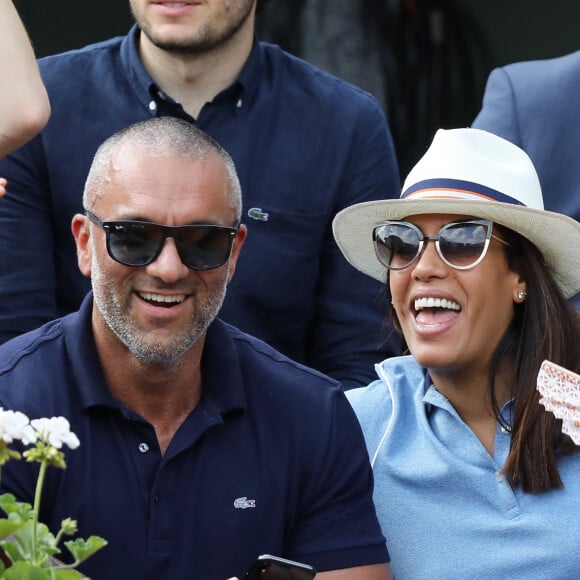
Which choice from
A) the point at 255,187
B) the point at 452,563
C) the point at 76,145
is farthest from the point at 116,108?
the point at 452,563

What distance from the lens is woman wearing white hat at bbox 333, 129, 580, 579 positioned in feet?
9.81

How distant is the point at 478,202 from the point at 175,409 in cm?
78

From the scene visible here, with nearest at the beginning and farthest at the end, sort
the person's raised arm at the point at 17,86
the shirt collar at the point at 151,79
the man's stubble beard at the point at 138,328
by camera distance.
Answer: the person's raised arm at the point at 17,86 < the man's stubble beard at the point at 138,328 < the shirt collar at the point at 151,79

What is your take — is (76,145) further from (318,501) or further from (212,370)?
(318,501)

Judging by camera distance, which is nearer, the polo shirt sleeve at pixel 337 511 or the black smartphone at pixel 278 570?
the black smartphone at pixel 278 570

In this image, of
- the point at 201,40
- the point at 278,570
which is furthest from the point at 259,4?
the point at 278,570

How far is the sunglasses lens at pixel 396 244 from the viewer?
314 cm

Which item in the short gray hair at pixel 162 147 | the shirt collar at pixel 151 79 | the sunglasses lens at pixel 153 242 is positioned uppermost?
the short gray hair at pixel 162 147

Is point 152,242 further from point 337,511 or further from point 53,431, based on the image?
point 53,431

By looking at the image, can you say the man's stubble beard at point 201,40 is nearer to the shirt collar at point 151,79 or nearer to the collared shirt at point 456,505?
the shirt collar at point 151,79

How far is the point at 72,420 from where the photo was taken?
8.99 feet

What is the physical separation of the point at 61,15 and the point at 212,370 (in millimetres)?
2115

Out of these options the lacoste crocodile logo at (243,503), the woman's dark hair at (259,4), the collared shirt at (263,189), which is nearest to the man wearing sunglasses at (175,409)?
the lacoste crocodile logo at (243,503)

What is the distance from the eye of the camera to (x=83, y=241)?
2.93m
